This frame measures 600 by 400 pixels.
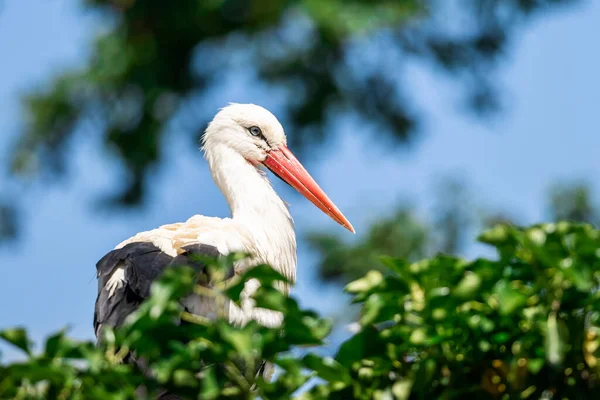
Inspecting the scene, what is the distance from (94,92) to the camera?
1252 centimetres

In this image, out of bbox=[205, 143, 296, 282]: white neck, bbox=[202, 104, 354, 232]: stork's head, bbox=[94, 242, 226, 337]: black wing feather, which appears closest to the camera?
bbox=[94, 242, 226, 337]: black wing feather

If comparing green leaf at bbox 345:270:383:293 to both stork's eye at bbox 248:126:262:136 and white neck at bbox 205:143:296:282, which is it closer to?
white neck at bbox 205:143:296:282

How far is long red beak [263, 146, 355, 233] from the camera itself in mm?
4355

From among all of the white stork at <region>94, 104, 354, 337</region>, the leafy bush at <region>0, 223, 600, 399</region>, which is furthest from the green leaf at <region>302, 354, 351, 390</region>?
the white stork at <region>94, 104, 354, 337</region>

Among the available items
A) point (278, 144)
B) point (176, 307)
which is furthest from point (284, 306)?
point (278, 144)

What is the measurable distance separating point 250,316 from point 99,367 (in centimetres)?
196

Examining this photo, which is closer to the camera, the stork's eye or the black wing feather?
the black wing feather

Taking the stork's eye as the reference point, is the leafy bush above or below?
below

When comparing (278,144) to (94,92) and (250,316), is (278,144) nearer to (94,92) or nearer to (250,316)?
(250,316)

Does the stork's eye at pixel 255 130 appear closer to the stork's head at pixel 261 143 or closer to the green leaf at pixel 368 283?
the stork's head at pixel 261 143

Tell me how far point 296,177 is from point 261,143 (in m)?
0.21

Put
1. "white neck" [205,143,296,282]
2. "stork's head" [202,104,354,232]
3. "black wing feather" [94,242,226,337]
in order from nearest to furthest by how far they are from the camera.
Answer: "black wing feather" [94,242,226,337], "white neck" [205,143,296,282], "stork's head" [202,104,354,232]

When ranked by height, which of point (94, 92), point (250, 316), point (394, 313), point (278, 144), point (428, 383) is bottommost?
point (428, 383)

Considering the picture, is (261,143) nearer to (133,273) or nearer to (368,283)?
(133,273)
